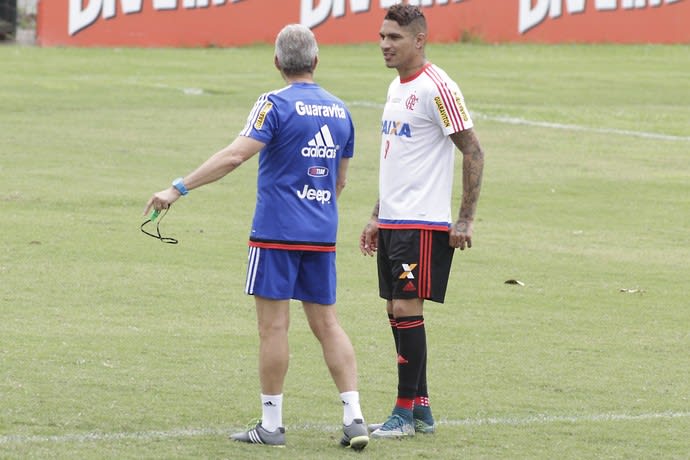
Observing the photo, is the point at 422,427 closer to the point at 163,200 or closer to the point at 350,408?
the point at 350,408

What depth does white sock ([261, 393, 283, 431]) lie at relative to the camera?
7.52 m

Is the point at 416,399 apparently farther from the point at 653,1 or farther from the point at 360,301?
the point at 653,1

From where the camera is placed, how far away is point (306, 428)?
791 centimetres

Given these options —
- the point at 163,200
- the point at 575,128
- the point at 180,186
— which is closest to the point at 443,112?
the point at 180,186

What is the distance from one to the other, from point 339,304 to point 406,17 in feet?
12.6

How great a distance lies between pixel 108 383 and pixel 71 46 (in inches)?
Answer: 1158

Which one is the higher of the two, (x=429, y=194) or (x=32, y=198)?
(x=429, y=194)

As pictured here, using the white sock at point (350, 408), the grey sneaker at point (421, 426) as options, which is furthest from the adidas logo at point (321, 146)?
the grey sneaker at point (421, 426)

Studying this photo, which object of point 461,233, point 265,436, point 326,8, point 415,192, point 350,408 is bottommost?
point 265,436

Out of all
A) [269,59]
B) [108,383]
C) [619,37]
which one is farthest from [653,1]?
[108,383]

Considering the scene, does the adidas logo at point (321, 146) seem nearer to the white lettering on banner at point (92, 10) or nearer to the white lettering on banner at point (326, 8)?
the white lettering on banner at point (92, 10)

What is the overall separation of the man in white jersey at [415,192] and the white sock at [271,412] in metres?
0.53

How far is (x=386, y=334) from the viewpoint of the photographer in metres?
10.4

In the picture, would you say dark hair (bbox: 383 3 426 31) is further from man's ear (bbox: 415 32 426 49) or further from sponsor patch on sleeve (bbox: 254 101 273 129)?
sponsor patch on sleeve (bbox: 254 101 273 129)
